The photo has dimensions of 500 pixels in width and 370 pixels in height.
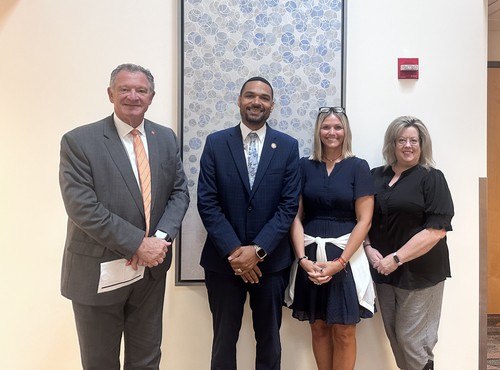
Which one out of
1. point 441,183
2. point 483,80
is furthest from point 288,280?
point 483,80

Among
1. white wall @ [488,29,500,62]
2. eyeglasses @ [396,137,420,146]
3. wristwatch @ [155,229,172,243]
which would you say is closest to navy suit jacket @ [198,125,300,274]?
wristwatch @ [155,229,172,243]

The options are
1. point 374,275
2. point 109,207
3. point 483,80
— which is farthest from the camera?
point 483,80

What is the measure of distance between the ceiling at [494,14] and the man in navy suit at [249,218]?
2.23 m

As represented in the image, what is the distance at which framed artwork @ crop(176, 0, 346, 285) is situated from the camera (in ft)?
7.92

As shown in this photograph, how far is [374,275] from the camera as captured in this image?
2324 mm

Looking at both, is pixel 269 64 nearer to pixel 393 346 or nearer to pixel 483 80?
pixel 483 80

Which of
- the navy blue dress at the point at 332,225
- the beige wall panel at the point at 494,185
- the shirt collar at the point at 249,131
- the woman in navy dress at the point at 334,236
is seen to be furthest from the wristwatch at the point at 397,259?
the beige wall panel at the point at 494,185

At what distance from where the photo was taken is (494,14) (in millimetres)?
3311

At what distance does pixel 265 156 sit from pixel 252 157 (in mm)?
84

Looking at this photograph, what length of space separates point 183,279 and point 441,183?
61.6 inches

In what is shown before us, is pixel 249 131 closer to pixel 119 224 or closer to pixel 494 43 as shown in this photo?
pixel 119 224

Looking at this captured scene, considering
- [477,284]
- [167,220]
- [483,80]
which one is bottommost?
[477,284]

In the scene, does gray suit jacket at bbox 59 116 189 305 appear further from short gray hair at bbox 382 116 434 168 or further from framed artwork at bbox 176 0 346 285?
short gray hair at bbox 382 116 434 168

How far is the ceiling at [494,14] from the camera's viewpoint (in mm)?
3148
